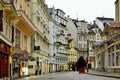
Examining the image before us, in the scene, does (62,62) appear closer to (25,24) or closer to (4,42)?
(25,24)

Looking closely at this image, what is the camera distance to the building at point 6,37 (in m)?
34.4

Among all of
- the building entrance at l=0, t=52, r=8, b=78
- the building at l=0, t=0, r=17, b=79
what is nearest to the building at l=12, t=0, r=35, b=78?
the building at l=0, t=0, r=17, b=79

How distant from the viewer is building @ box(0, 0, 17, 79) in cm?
3444

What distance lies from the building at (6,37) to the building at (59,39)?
76789 mm

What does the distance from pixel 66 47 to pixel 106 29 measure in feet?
243

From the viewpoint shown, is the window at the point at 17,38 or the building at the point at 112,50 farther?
the building at the point at 112,50

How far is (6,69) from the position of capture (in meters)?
37.6

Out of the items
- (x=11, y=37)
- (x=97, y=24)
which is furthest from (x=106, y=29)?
(x=97, y=24)

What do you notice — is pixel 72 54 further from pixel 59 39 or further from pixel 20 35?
pixel 20 35

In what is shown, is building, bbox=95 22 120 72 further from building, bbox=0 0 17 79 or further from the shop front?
the shop front

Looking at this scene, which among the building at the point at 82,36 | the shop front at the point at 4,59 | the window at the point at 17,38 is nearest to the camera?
the shop front at the point at 4,59

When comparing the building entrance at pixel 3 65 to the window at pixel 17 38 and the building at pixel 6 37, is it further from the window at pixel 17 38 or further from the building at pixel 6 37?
the window at pixel 17 38

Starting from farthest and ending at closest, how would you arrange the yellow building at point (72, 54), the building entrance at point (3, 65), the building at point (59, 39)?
the yellow building at point (72, 54) → the building at point (59, 39) → the building entrance at point (3, 65)

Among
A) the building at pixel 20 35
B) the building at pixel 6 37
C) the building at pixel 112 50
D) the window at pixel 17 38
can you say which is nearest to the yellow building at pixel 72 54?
the building at pixel 112 50
